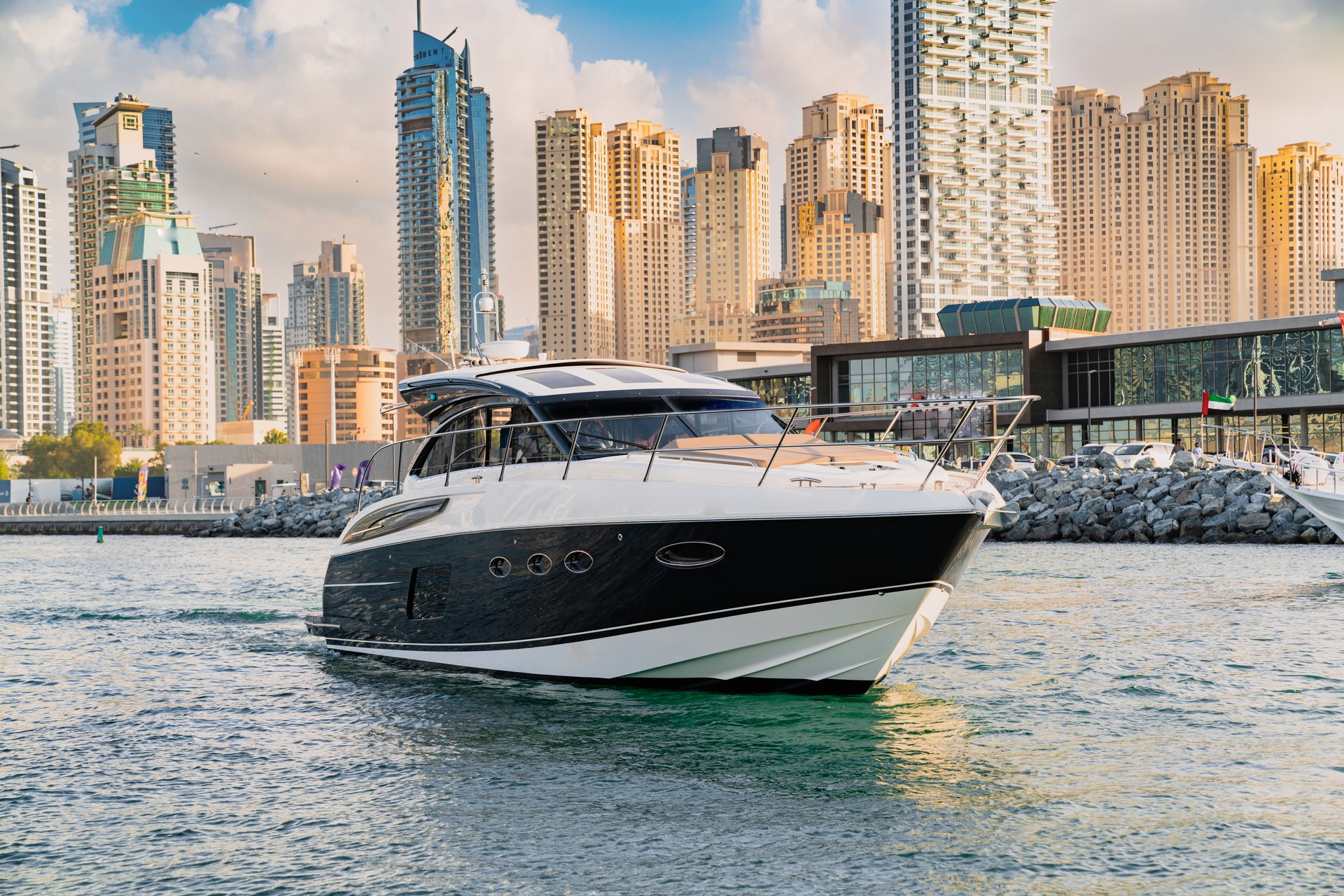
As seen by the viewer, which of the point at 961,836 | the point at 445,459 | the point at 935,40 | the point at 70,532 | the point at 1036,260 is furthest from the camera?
the point at 1036,260

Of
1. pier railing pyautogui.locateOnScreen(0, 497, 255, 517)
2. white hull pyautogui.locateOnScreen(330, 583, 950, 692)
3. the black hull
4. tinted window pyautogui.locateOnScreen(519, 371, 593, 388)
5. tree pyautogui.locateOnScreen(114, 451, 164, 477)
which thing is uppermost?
tinted window pyautogui.locateOnScreen(519, 371, 593, 388)

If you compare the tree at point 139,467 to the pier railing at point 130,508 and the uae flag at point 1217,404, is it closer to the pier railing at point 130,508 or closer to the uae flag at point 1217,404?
the pier railing at point 130,508

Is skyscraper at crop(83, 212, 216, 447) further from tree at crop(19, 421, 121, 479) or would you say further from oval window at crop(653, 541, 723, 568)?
oval window at crop(653, 541, 723, 568)

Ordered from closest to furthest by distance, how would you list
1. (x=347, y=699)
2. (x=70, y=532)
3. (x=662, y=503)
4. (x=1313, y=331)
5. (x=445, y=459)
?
(x=662, y=503), (x=347, y=699), (x=445, y=459), (x=1313, y=331), (x=70, y=532)

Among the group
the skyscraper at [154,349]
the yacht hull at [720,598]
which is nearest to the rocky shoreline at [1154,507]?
the yacht hull at [720,598]

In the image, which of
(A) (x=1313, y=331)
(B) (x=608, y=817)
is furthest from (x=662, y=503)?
(A) (x=1313, y=331)

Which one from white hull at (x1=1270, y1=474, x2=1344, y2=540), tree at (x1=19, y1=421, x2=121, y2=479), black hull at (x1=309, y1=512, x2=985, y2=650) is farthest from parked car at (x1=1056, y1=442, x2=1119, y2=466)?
tree at (x1=19, y1=421, x2=121, y2=479)

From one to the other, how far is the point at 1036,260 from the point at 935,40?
119ft

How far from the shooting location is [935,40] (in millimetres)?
172000

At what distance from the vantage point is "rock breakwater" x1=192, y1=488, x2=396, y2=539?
2153 inches

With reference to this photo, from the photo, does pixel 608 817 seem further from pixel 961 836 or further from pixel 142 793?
pixel 142 793

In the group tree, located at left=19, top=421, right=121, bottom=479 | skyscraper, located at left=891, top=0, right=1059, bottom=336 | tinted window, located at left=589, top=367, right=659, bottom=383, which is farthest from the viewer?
skyscraper, located at left=891, top=0, right=1059, bottom=336

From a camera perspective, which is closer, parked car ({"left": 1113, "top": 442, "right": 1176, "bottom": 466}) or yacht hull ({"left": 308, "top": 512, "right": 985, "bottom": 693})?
yacht hull ({"left": 308, "top": 512, "right": 985, "bottom": 693})

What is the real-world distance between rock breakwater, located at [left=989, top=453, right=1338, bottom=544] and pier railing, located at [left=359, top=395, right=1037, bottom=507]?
66.3 feet
